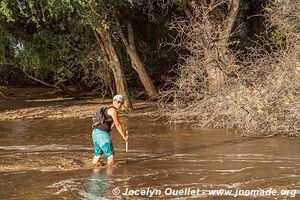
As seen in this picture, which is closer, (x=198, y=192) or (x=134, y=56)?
(x=198, y=192)

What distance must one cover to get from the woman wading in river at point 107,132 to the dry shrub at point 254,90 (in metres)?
4.35

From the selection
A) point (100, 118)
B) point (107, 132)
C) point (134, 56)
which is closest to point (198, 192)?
point (107, 132)

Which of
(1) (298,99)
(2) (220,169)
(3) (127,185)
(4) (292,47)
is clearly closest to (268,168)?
(2) (220,169)

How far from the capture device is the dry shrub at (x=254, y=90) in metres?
12.8

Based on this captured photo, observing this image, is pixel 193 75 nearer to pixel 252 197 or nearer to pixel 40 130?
pixel 40 130

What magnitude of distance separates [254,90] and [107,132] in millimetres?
4957

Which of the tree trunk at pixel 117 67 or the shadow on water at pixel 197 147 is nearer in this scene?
the shadow on water at pixel 197 147

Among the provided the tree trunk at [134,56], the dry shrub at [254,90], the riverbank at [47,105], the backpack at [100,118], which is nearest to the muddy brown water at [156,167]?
the dry shrub at [254,90]

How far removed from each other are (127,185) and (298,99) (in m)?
5.83

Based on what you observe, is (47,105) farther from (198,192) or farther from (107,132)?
(198,192)

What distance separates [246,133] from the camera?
527 inches

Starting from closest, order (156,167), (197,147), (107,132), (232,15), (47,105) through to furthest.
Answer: (156,167) → (107,132) → (197,147) → (232,15) → (47,105)

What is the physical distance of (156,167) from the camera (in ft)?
31.4

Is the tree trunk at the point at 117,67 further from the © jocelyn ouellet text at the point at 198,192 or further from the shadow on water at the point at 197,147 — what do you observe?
the © jocelyn ouellet text at the point at 198,192
